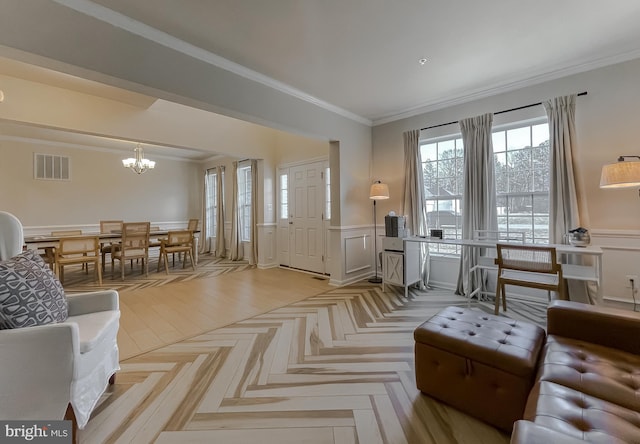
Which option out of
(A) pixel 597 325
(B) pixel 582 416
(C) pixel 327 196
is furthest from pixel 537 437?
(C) pixel 327 196

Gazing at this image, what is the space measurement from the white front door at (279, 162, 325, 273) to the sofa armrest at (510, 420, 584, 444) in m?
4.18

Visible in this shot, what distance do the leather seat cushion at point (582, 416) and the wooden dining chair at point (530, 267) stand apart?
5.77 feet

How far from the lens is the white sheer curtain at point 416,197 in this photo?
3979 millimetres

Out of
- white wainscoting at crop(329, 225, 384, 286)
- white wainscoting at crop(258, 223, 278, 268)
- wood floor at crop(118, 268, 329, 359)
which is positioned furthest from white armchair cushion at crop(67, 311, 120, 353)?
white wainscoting at crop(258, 223, 278, 268)

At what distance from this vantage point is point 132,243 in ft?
15.6

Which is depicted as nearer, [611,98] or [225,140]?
[611,98]

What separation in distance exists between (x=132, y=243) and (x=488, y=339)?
5.37m

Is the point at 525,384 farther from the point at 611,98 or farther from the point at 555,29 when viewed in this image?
the point at 611,98

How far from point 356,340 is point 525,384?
1302 mm

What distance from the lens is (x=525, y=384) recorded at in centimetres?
130

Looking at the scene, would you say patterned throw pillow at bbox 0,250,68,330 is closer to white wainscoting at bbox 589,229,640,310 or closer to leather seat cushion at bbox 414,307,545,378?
leather seat cushion at bbox 414,307,545,378

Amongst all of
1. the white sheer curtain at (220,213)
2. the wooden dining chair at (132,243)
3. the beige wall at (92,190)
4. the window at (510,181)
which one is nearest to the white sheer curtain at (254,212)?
the white sheer curtain at (220,213)

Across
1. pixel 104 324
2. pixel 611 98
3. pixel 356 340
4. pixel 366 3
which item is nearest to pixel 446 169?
pixel 611 98

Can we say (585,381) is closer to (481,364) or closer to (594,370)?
(594,370)
